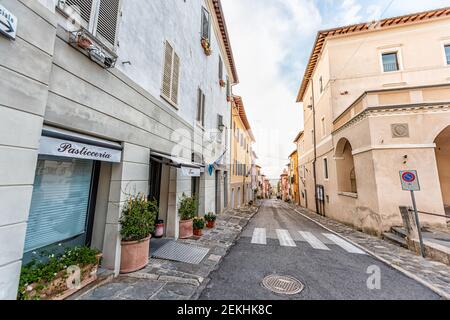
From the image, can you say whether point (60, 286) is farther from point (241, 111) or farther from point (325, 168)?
point (241, 111)

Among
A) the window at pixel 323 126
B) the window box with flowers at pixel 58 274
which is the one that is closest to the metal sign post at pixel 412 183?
the window at pixel 323 126

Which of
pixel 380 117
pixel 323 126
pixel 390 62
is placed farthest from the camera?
pixel 323 126

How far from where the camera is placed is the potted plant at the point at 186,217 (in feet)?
22.9

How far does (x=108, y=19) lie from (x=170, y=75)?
8.58ft

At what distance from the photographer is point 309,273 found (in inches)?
182

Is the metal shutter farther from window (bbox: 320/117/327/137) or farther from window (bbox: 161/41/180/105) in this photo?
window (bbox: 320/117/327/137)

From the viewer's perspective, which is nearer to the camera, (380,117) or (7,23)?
(7,23)

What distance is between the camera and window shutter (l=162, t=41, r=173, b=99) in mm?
6280

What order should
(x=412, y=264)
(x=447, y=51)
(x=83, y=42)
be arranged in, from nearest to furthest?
(x=83, y=42) < (x=412, y=264) < (x=447, y=51)

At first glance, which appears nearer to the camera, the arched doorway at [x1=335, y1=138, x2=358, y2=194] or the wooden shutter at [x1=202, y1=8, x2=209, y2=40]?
the wooden shutter at [x1=202, y1=8, x2=209, y2=40]

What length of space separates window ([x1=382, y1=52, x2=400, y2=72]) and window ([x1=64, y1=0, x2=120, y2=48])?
1644 cm

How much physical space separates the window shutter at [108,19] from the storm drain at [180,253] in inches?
217

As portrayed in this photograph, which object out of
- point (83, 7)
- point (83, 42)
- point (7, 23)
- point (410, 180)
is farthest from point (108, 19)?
point (410, 180)

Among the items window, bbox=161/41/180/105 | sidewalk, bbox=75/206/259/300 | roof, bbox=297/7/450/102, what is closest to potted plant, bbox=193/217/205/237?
sidewalk, bbox=75/206/259/300
